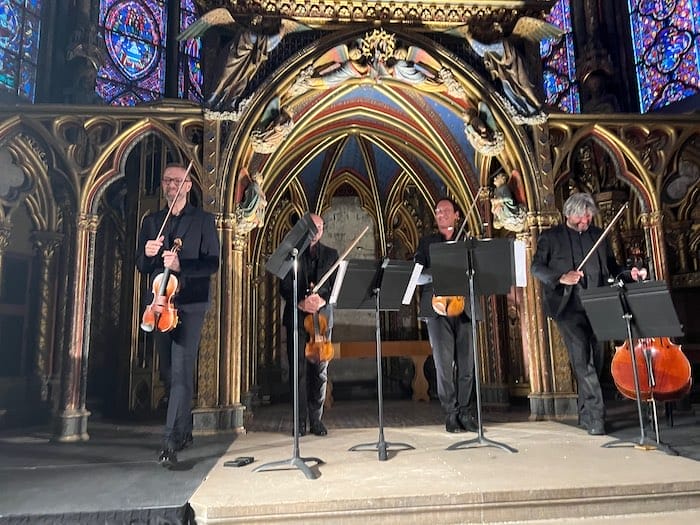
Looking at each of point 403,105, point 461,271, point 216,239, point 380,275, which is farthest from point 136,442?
point 403,105

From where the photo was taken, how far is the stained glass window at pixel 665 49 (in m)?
11.6

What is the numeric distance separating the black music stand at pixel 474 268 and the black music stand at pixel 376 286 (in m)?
0.21

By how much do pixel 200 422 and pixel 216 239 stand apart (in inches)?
89.7

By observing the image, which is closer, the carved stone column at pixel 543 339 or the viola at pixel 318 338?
the viola at pixel 318 338

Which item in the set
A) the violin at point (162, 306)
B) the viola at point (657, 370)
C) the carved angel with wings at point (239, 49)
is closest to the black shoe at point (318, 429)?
the violin at point (162, 306)

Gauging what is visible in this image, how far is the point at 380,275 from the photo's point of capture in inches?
162

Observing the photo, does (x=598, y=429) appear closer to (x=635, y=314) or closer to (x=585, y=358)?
(x=585, y=358)

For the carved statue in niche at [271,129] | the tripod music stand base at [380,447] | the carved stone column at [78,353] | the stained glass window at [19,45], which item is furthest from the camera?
the stained glass window at [19,45]

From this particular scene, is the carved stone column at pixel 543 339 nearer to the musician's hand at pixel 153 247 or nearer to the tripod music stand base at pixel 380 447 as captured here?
the tripod music stand base at pixel 380 447

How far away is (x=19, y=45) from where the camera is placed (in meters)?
9.98

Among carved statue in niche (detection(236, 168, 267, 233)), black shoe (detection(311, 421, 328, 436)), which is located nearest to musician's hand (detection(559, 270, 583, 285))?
black shoe (detection(311, 421, 328, 436))

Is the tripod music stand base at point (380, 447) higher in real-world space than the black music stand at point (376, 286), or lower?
lower

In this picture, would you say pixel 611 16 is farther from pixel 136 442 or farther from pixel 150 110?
pixel 136 442

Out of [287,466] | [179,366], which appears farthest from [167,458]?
[287,466]
